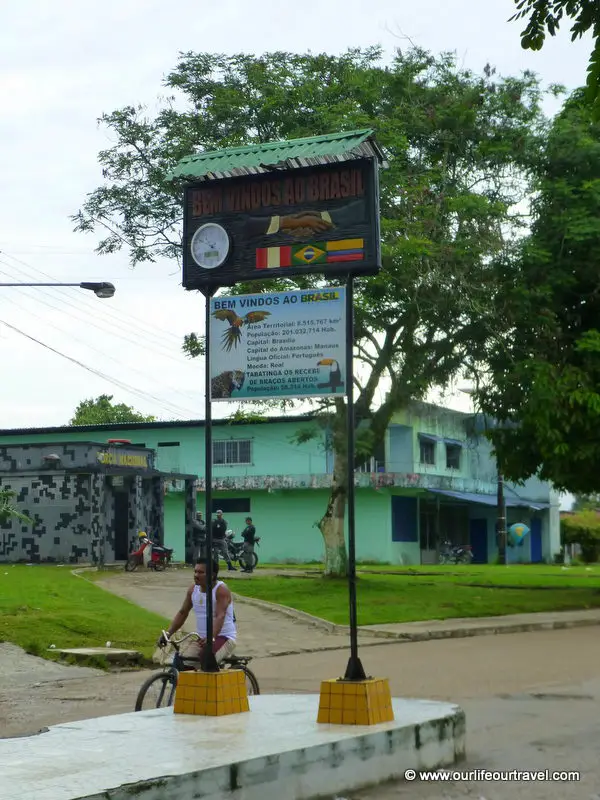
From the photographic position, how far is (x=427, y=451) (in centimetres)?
5919

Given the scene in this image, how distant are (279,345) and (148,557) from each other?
24.7m

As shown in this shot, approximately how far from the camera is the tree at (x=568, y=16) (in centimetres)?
671

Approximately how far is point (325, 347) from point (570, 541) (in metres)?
59.1

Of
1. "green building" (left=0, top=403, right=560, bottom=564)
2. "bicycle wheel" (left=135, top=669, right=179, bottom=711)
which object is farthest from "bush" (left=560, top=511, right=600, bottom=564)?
"bicycle wheel" (left=135, top=669, right=179, bottom=711)

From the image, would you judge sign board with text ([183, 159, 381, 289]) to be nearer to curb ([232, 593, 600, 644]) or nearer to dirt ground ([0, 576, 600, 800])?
dirt ground ([0, 576, 600, 800])

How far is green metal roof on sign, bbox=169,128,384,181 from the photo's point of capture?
32.2 feet

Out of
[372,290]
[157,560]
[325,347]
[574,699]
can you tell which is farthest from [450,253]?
[325,347]

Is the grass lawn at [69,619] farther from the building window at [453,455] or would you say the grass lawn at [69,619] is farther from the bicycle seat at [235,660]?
the building window at [453,455]

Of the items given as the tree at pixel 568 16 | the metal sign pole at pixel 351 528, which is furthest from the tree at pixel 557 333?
the tree at pixel 568 16

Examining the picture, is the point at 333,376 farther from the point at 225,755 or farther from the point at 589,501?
the point at 589,501

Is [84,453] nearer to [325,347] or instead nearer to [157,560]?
[157,560]

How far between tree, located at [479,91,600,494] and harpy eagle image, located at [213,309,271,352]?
1628cm

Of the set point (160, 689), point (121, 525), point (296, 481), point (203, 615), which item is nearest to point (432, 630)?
point (203, 615)

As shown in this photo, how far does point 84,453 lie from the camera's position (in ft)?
120
